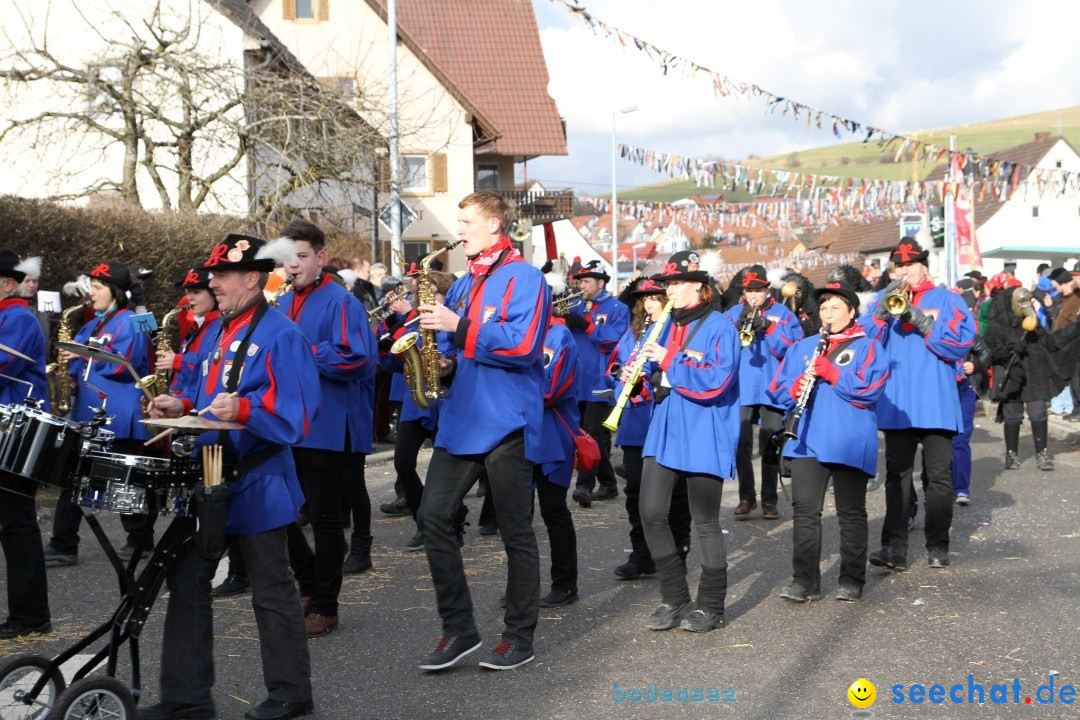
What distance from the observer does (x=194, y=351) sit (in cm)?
591

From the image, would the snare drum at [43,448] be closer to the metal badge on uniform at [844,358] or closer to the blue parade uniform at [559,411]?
the blue parade uniform at [559,411]

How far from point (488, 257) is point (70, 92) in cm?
1772

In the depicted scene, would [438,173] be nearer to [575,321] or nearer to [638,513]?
[575,321]

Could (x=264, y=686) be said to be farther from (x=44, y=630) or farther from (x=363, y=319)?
(x=363, y=319)

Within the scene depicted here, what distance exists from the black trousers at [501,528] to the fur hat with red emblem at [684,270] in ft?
4.67

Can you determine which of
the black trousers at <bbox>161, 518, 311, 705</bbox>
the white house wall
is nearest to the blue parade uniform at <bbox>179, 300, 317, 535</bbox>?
the black trousers at <bbox>161, 518, 311, 705</bbox>

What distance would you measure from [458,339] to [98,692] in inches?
84.1

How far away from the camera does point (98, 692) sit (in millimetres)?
4660

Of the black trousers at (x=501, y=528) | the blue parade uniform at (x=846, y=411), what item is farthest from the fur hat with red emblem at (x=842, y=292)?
the black trousers at (x=501, y=528)

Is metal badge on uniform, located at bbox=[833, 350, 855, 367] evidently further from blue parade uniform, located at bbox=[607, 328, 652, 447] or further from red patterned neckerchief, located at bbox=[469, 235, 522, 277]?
red patterned neckerchief, located at bbox=[469, 235, 522, 277]

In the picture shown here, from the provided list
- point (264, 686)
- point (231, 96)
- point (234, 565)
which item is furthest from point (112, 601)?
point (231, 96)

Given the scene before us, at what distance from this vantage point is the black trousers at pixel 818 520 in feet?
24.4

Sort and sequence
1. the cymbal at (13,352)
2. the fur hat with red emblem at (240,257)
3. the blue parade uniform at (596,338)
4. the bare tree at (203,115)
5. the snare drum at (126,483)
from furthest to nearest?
the bare tree at (203,115)
the blue parade uniform at (596,338)
the cymbal at (13,352)
the fur hat with red emblem at (240,257)
the snare drum at (126,483)

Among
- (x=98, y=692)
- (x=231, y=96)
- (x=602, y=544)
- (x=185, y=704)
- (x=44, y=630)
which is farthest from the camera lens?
(x=231, y=96)
